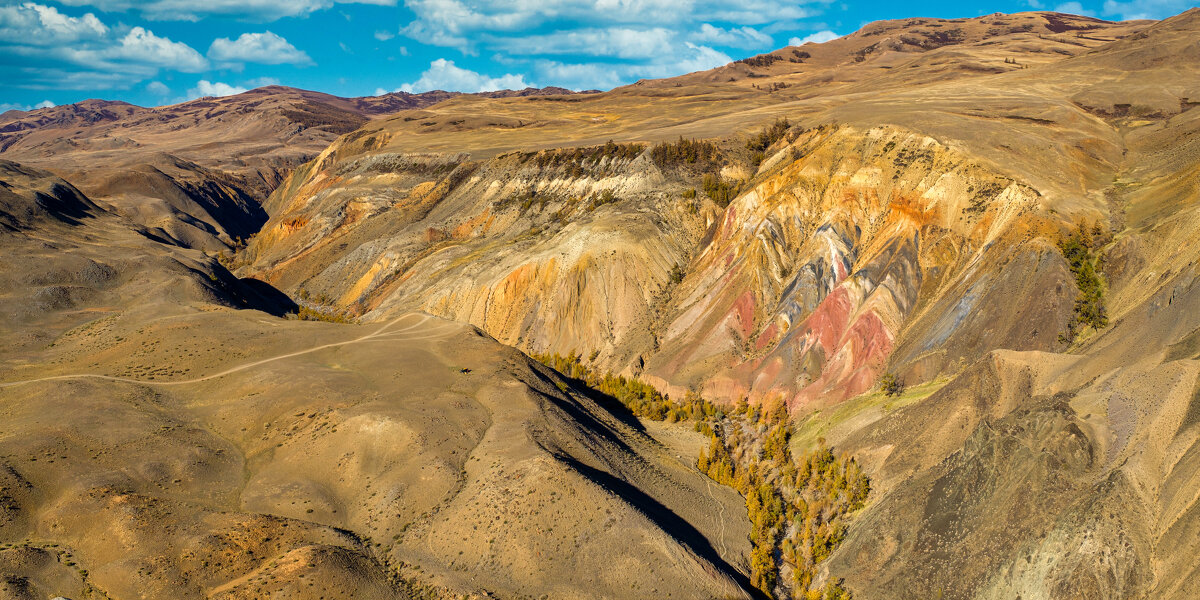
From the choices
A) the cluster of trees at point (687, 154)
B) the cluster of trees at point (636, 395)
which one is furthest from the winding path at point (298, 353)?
the cluster of trees at point (687, 154)

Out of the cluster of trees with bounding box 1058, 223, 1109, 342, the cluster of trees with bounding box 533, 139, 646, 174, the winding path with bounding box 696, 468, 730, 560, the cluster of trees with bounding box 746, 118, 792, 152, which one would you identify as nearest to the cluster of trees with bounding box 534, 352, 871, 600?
the winding path with bounding box 696, 468, 730, 560

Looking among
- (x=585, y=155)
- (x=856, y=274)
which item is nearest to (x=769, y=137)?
(x=585, y=155)

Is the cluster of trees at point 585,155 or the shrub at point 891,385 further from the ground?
the cluster of trees at point 585,155

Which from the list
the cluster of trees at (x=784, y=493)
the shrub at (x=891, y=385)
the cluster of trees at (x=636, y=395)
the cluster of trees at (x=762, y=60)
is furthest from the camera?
the cluster of trees at (x=762, y=60)

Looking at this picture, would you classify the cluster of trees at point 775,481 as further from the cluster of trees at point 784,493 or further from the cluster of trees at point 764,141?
the cluster of trees at point 764,141

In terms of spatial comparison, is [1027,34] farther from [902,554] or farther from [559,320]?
[902,554]

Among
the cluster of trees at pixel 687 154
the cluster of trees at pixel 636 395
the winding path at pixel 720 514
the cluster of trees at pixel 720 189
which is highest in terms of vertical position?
the cluster of trees at pixel 687 154
